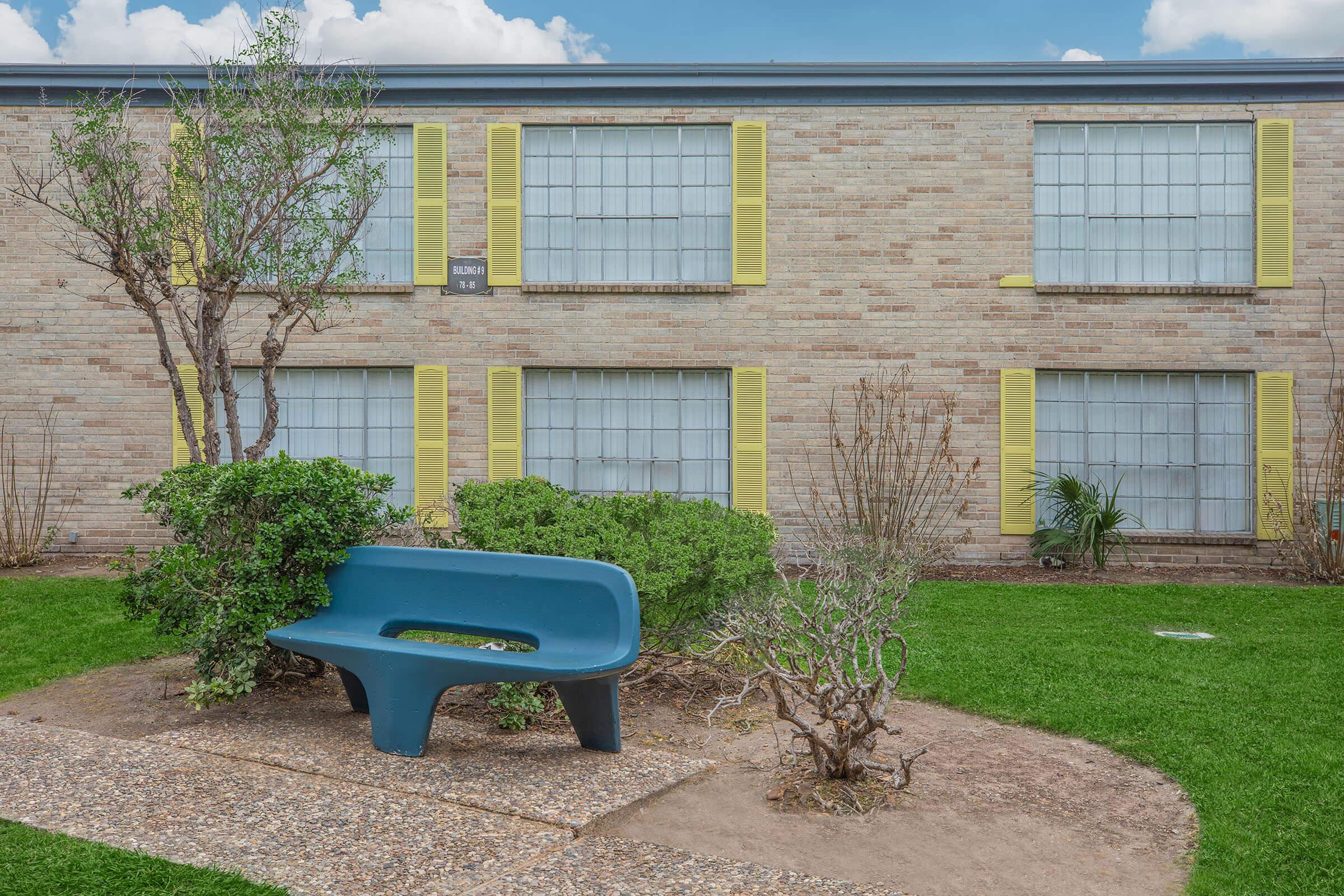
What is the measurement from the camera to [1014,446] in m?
12.1

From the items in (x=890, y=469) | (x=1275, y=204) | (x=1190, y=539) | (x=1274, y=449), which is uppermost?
(x=1275, y=204)

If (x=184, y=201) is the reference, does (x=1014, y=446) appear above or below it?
below

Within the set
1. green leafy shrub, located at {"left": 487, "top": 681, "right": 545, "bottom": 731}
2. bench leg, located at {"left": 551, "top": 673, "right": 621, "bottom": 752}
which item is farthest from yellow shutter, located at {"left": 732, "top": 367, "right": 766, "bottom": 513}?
bench leg, located at {"left": 551, "top": 673, "right": 621, "bottom": 752}

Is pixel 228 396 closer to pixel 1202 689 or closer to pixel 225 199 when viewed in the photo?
pixel 225 199

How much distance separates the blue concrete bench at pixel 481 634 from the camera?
4727 millimetres

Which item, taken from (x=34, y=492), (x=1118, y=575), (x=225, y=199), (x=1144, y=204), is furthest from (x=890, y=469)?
(x=34, y=492)

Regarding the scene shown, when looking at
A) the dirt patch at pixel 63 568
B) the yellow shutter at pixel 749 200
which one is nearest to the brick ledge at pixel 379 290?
the dirt patch at pixel 63 568

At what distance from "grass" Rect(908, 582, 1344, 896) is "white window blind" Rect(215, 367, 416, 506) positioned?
233 inches

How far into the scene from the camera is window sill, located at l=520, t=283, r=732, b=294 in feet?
39.9

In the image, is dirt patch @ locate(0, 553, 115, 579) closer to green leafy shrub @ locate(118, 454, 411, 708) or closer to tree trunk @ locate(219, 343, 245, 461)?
tree trunk @ locate(219, 343, 245, 461)

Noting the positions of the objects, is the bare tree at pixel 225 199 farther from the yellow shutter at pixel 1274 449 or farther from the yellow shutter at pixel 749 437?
the yellow shutter at pixel 1274 449

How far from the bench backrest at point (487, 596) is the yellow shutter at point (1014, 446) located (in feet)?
26.7

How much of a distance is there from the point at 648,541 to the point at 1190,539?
26.9 ft

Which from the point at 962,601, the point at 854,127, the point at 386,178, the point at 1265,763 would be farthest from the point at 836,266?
the point at 1265,763
